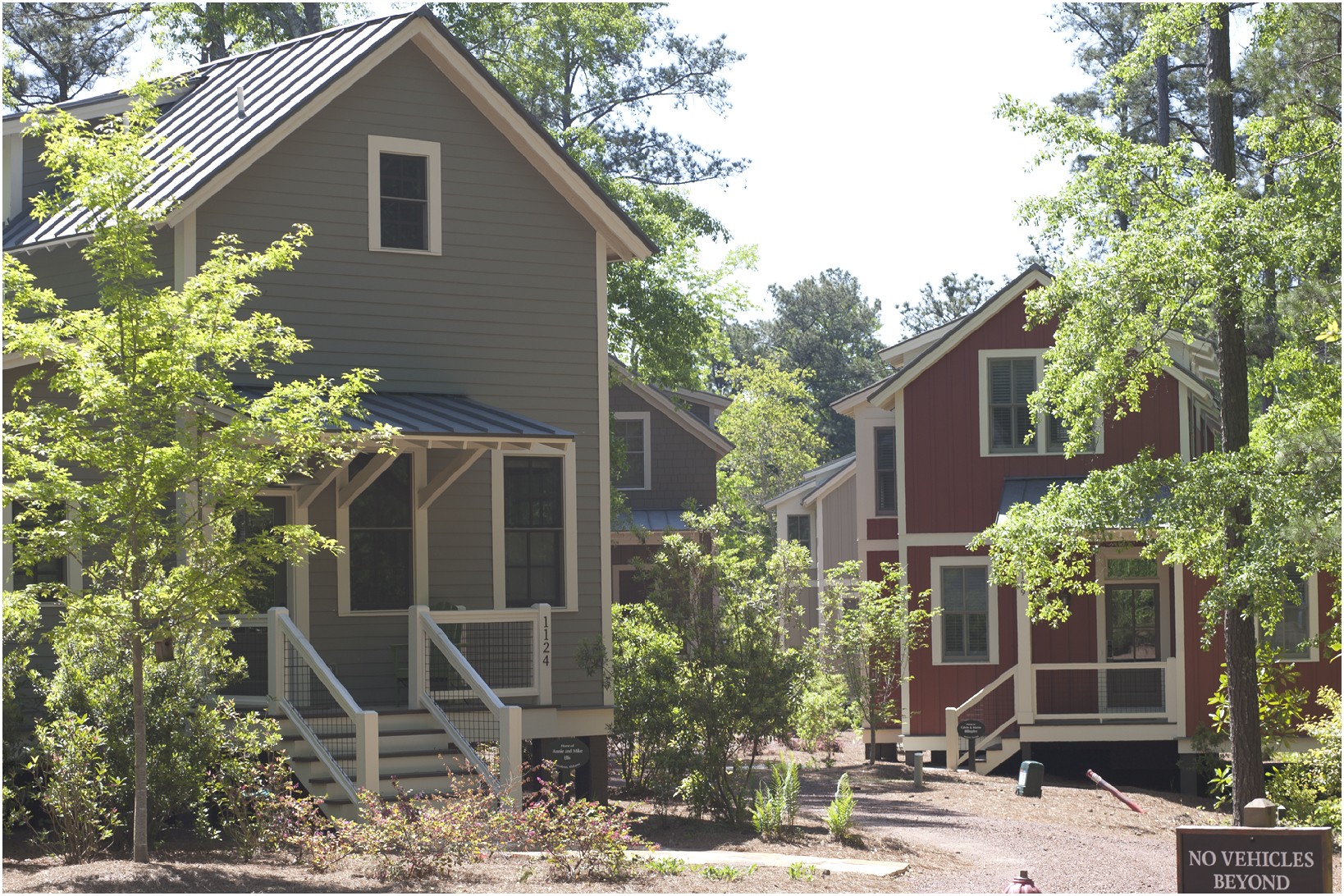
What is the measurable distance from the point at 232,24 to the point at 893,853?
19353 mm

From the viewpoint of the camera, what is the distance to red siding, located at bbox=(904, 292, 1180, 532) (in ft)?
77.5

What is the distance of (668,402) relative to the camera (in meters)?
35.3

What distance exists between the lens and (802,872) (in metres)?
11.6

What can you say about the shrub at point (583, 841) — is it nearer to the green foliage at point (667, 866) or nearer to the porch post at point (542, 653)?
the green foliage at point (667, 866)

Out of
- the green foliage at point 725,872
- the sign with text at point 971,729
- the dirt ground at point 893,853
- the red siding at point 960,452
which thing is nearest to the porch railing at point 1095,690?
the sign with text at point 971,729

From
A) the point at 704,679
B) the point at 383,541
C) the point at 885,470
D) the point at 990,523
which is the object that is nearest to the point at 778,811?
the point at 704,679

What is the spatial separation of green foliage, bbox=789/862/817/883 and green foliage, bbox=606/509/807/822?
2.81 metres

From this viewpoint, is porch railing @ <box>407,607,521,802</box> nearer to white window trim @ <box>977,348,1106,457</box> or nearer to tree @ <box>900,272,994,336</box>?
white window trim @ <box>977,348,1106,457</box>

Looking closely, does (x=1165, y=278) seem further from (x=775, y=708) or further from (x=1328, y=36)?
(x=775, y=708)

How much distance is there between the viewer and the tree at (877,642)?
904 inches

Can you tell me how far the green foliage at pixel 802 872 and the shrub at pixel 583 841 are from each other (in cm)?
126

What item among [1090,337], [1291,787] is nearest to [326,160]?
[1090,337]

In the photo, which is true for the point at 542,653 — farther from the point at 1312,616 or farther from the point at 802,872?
the point at 1312,616

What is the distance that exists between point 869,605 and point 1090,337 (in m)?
8.68
